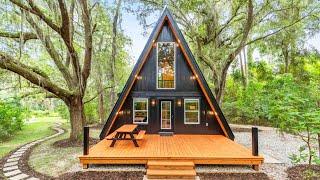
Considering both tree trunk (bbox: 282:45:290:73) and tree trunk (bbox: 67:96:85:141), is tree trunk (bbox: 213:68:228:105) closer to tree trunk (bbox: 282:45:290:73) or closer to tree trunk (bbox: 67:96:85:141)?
tree trunk (bbox: 67:96:85:141)

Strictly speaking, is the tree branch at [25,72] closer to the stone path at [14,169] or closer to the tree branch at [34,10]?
the tree branch at [34,10]

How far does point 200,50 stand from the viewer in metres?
13.2

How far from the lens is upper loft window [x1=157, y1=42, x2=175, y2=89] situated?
1094 centimetres

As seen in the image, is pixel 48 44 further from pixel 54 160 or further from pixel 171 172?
pixel 171 172

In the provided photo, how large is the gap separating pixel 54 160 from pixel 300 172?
6.82 meters

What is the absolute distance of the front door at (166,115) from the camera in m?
10.9

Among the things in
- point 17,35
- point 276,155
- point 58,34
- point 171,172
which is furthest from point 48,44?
point 276,155

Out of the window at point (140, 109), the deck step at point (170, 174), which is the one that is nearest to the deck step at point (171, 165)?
the deck step at point (170, 174)

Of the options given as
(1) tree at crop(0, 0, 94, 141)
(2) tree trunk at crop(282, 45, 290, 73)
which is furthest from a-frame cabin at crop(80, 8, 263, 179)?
(2) tree trunk at crop(282, 45, 290, 73)

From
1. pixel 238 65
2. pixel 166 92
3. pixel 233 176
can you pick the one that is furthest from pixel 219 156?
pixel 238 65

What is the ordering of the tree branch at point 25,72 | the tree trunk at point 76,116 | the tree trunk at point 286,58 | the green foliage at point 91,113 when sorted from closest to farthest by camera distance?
the tree branch at point 25,72 → the tree trunk at point 76,116 → the green foliage at point 91,113 → the tree trunk at point 286,58

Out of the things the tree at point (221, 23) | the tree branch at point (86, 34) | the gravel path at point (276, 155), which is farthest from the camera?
the tree at point (221, 23)

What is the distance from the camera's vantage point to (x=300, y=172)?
21.2ft

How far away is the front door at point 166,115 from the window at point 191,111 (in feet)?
2.09
